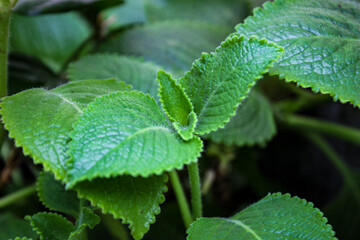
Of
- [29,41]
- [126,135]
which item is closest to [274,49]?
[126,135]

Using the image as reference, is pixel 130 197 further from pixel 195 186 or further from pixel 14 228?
pixel 14 228

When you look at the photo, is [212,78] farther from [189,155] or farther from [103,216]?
[103,216]

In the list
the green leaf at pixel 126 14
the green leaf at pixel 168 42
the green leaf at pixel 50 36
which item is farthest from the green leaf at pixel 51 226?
the green leaf at pixel 126 14

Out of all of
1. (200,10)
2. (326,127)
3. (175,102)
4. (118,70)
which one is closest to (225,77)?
(175,102)

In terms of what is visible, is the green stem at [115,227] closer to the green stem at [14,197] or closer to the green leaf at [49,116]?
the green stem at [14,197]

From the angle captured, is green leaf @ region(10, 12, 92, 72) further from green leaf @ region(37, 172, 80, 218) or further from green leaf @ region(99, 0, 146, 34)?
green leaf @ region(37, 172, 80, 218)

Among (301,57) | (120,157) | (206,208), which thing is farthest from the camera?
(206,208)

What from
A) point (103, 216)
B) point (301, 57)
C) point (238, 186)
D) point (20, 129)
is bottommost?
point (238, 186)

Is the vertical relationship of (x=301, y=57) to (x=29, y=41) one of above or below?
above
